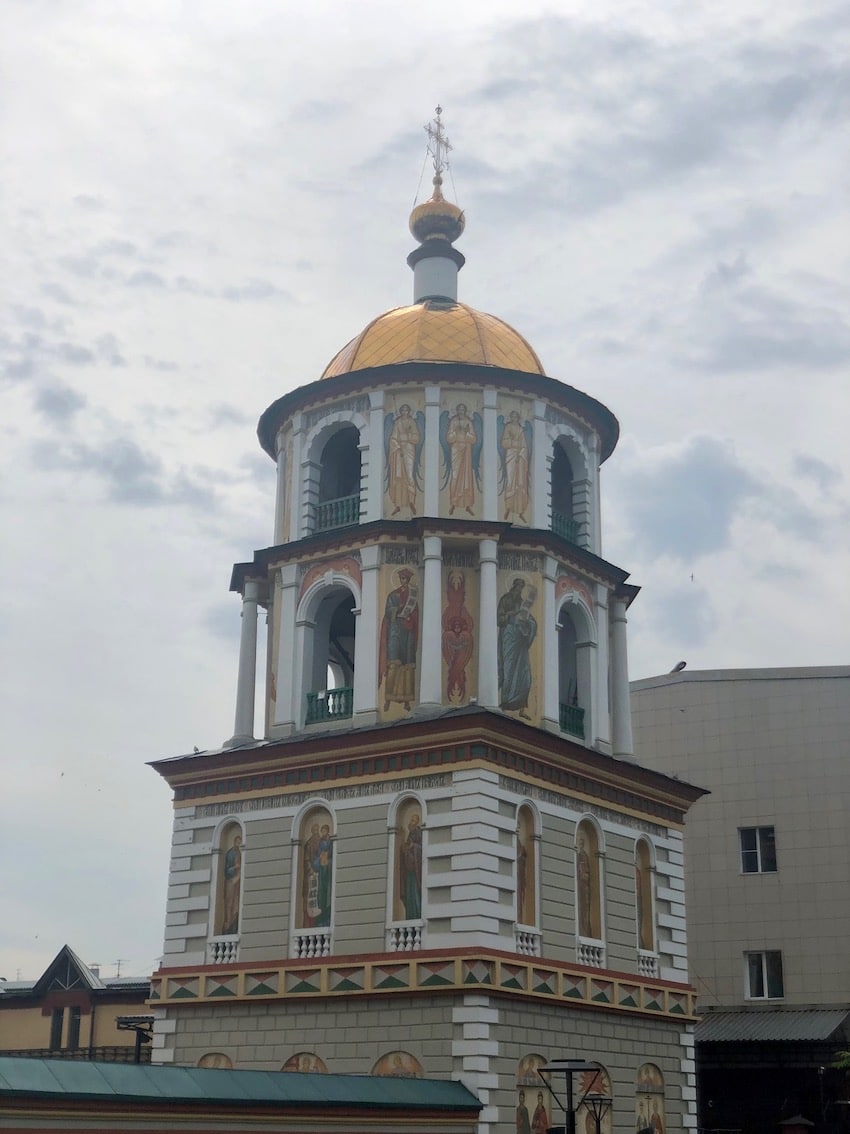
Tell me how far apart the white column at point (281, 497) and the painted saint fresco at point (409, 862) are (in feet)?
25.4

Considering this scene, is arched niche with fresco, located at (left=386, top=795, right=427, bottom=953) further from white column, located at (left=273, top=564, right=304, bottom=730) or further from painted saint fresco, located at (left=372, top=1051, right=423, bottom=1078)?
white column, located at (left=273, top=564, right=304, bottom=730)

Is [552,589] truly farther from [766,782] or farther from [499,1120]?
[766,782]

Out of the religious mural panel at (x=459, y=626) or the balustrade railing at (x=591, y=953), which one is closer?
the balustrade railing at (x=591, y=953)

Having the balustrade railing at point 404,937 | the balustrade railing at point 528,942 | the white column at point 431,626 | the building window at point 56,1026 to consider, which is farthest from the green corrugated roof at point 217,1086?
the building window at point 56,1026

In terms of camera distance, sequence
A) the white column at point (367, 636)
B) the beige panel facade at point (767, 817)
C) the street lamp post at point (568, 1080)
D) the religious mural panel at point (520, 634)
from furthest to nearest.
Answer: the beige panel facade at point (767, 817), the religious mural panel at point (520, 634), the white column at point (367, 636), the street lamp post at point (568, 1080)

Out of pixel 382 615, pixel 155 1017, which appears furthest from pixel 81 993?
pixel 382 615

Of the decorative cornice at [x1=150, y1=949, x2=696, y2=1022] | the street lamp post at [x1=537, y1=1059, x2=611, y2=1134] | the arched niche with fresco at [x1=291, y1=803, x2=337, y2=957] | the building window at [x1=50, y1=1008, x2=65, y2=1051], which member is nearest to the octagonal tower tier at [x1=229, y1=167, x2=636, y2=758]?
the arched niche with fresco at [x1=291, y1=803, x2=337, y2=957]

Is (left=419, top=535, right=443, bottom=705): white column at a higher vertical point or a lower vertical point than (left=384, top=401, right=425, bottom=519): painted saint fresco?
lower

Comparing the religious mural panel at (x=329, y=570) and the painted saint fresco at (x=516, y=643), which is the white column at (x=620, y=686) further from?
the religious mural panel at (x=329, y=570)

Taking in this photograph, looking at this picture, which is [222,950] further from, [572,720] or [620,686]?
[620,686]

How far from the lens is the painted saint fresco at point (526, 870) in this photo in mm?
27938

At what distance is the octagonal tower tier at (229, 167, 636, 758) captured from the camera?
2989 cm

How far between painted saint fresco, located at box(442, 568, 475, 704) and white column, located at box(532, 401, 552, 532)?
245cm

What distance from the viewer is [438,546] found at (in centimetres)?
2997
